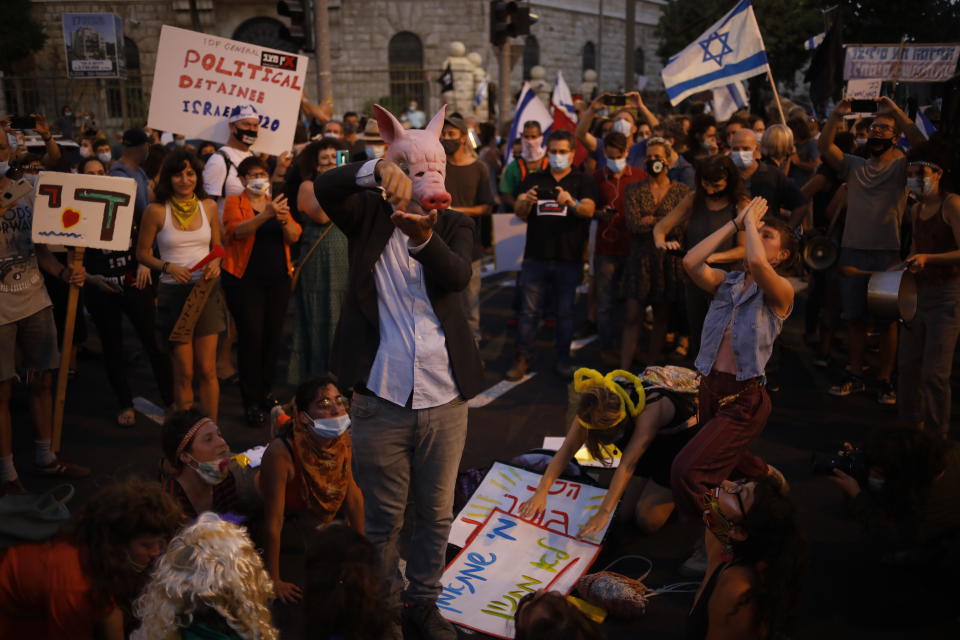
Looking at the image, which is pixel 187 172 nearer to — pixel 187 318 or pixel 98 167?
pixel 187 318

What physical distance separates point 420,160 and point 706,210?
148 inches

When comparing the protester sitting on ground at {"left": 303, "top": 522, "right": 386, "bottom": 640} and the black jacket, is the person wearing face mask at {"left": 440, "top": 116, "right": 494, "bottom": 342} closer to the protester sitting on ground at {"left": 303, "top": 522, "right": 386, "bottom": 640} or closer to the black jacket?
the black jacket

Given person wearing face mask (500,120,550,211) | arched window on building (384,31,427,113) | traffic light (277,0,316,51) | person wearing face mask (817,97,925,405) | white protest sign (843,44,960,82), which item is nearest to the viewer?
person wearing face mask (817,97,925,405)

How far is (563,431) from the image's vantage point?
6160 mm

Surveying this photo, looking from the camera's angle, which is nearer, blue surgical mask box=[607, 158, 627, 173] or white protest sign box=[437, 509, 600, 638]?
white protest sign box=[437, 509, 600, 638]

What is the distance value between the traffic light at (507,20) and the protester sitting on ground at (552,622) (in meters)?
12.0

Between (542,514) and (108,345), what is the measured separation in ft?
11.7

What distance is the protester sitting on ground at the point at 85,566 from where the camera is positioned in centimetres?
264

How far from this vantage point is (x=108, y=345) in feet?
20.5

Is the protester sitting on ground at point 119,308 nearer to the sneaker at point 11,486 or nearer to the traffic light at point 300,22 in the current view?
the sneaker at point 11,486

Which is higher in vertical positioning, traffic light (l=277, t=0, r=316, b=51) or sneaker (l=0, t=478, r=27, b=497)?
traffic light (l=277, t=0, r=316, b=51)

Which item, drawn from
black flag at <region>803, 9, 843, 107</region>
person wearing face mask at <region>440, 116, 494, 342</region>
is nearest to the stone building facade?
black flag at <region>803, 9, 843, 107</region>

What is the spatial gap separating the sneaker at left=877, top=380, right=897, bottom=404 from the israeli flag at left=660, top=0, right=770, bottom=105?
12.9ft

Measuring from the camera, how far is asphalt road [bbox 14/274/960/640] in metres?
3.94
